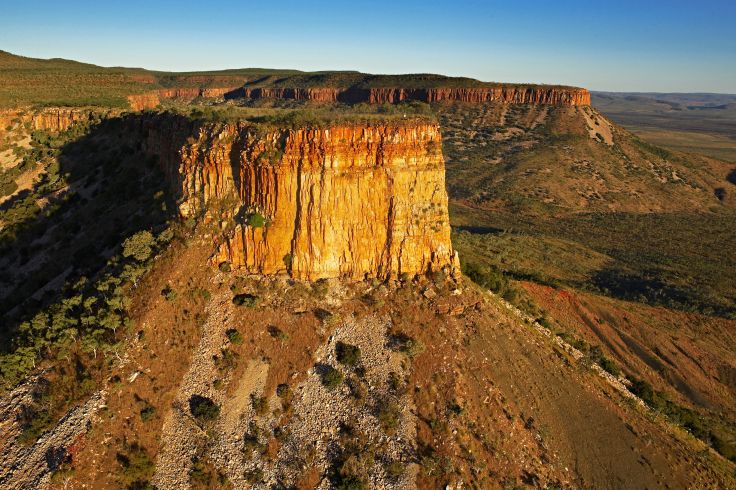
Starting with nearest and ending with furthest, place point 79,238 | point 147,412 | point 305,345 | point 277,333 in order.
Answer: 1. point 147,412
2. point 305,345
3. point 277,333
4. point 79,238

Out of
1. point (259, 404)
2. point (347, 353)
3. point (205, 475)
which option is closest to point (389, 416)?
point (347, 353)

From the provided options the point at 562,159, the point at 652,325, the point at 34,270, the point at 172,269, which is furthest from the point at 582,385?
the point at 562,159

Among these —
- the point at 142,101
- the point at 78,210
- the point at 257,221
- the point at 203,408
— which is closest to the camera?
the point at 203,408

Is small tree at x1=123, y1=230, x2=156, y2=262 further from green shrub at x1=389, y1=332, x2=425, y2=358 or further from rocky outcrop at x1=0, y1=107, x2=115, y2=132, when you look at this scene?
rocky outcrop at x1=0, y1=107, x2=115, y2=132

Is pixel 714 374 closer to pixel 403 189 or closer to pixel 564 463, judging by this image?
pixel 564 463

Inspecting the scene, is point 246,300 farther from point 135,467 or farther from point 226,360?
point 135,467

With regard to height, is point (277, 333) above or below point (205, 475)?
above

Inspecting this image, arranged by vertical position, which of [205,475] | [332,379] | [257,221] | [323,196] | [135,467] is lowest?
[205,475]
